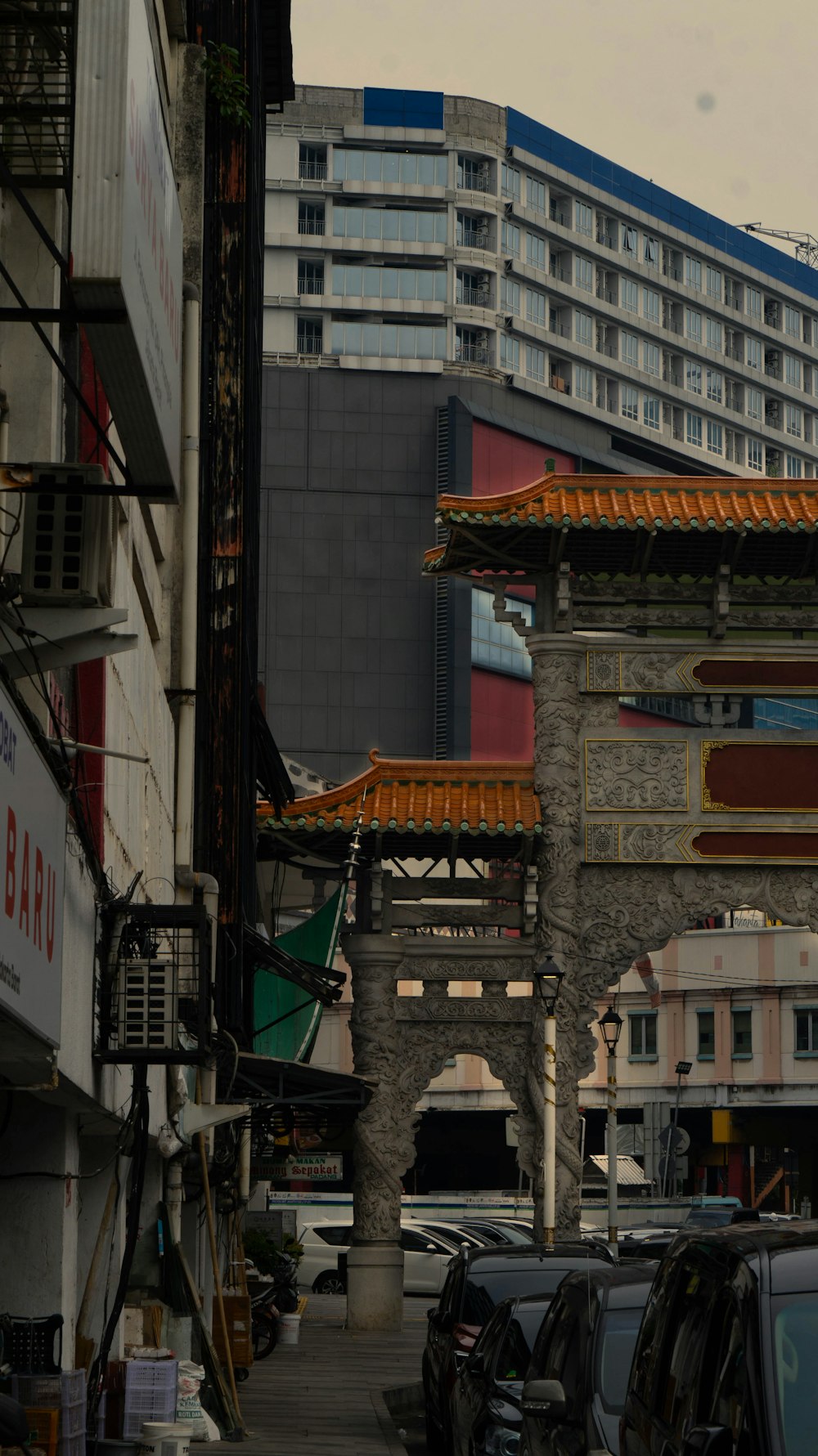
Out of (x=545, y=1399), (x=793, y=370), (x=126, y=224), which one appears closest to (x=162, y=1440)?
(x=545, y=1399)

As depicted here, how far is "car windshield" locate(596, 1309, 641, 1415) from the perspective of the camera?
34.8 feet

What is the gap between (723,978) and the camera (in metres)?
60.9

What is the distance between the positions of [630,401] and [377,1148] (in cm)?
7477

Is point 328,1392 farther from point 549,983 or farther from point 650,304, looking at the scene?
point 650,304

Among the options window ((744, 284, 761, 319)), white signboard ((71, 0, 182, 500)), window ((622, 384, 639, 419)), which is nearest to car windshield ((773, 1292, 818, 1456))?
white signboard ((71, 0, 182, 500))

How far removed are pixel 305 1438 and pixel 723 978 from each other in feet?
148

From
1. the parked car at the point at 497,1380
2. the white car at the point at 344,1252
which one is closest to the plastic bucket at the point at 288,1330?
the parked car at the point at 497,1380

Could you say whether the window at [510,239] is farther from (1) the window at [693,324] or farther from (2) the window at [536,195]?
(1) the window at [693,324]

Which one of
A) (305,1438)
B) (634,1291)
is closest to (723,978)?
(305,1438)

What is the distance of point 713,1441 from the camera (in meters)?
6.64

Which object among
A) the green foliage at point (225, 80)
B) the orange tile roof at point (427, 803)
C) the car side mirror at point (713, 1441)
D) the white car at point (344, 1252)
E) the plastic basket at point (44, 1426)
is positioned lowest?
the white car at point (344, 1252)

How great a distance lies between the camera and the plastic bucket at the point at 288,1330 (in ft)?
86.5

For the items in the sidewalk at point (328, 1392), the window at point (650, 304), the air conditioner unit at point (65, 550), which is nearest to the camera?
the air conditioner unit at point (65, 550)

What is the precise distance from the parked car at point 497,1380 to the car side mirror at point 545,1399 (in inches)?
115
